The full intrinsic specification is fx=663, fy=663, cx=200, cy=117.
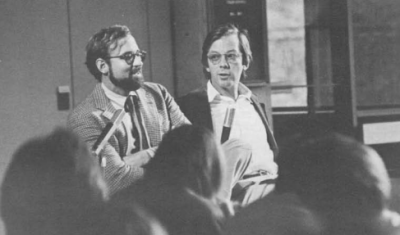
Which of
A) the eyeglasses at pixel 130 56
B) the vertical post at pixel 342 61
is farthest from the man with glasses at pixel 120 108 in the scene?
the vertical post at pixel 342 61

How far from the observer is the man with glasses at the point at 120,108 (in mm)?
2340

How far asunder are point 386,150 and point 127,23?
4.54 feet

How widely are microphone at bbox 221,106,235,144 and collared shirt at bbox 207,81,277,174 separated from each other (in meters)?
0.01

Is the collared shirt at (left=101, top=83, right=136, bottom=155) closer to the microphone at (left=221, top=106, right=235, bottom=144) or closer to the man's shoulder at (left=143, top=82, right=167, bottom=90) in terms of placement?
the man's shoulder at (left=143, top=82, right=167, bottom=90)

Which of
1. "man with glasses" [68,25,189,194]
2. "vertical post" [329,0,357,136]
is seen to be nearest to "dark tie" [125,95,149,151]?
"man with glasses" [68,25,189,194]

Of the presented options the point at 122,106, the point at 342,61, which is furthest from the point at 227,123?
the point at 342,61

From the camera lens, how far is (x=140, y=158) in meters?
2.42

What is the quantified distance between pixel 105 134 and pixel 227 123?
0.55m

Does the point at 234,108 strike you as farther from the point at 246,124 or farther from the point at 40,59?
the point at 40,59

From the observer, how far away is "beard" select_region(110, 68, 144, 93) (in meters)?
2.35

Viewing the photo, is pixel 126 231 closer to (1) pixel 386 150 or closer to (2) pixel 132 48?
(2) pixel 132 48

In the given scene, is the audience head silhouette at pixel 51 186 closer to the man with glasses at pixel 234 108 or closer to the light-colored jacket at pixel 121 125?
the light-colored jacket at pixel 121 125

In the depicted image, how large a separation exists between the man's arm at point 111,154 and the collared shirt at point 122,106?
0.10 ft

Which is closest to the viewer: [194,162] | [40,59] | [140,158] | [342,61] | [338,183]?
[40,59]
